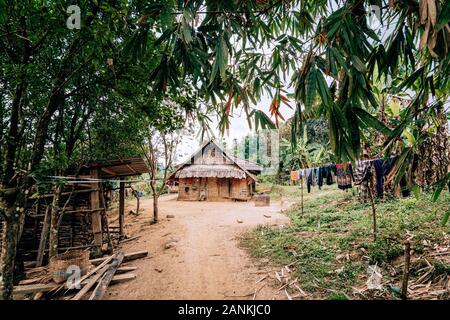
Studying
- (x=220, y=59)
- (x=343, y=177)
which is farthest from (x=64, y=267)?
(x=343, y=177)

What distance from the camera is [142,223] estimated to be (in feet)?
40.1

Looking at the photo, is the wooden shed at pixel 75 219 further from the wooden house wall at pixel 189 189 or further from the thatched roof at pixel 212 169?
the wooden house wall at pixel 189 189

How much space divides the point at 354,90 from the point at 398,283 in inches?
147

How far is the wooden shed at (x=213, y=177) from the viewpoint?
18.9m

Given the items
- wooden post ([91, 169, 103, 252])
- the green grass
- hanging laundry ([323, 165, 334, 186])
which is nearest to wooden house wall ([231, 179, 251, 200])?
the green grass

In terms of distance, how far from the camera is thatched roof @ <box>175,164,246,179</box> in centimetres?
1850

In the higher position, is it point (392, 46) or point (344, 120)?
point (392, 46)

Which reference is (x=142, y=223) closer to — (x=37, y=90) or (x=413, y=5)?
(x=37, y=90)

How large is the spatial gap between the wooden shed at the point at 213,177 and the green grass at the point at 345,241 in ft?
32.4

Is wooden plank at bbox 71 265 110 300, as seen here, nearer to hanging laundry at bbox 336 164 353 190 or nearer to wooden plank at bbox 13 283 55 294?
wooden plank at bbox 13 283 55 294

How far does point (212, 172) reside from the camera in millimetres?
18859

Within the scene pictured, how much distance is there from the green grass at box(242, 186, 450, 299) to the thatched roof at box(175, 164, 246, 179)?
9.46m

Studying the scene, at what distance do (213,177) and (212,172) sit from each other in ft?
2.11
